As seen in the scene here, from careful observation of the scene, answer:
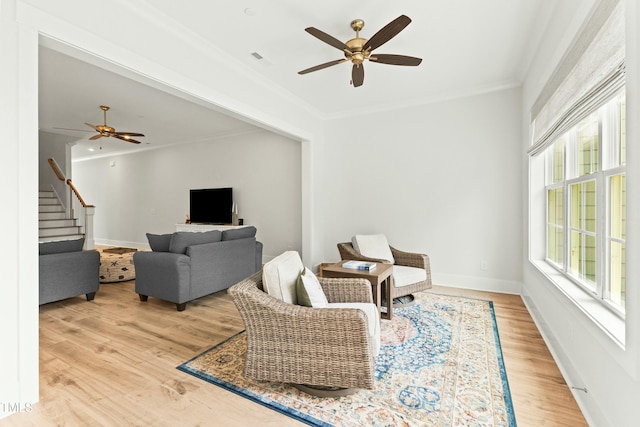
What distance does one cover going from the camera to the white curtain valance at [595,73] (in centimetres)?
136

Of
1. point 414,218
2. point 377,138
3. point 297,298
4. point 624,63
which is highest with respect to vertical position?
point 377,138

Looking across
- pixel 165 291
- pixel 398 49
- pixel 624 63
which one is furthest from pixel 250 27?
pixel 165 291

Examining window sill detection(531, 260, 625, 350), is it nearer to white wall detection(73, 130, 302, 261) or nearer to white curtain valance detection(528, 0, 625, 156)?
white curtain valance detection(528, 0, 625, 156)

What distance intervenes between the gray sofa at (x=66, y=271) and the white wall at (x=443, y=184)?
3476mm

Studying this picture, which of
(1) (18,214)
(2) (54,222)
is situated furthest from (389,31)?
(2) (54,222)

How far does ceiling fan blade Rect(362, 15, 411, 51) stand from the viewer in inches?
81.0

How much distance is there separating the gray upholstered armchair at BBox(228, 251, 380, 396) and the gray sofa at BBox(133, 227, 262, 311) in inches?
65.9

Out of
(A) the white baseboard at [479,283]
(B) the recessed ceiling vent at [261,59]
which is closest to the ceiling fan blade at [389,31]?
(B) the recessed ceiling vent at [261,59]

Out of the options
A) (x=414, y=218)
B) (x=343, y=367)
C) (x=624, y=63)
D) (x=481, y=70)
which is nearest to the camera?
(x=624, y=63)

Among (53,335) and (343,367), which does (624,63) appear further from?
(53,335)

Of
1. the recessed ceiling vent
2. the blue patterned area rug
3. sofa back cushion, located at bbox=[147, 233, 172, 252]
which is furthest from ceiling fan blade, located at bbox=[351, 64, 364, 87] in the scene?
sofa back cushion, located at bbox=[147, 233, 172, 252]

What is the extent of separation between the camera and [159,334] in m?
2.68

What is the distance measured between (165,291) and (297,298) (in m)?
2.07

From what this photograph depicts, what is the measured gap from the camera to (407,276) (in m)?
3.26
